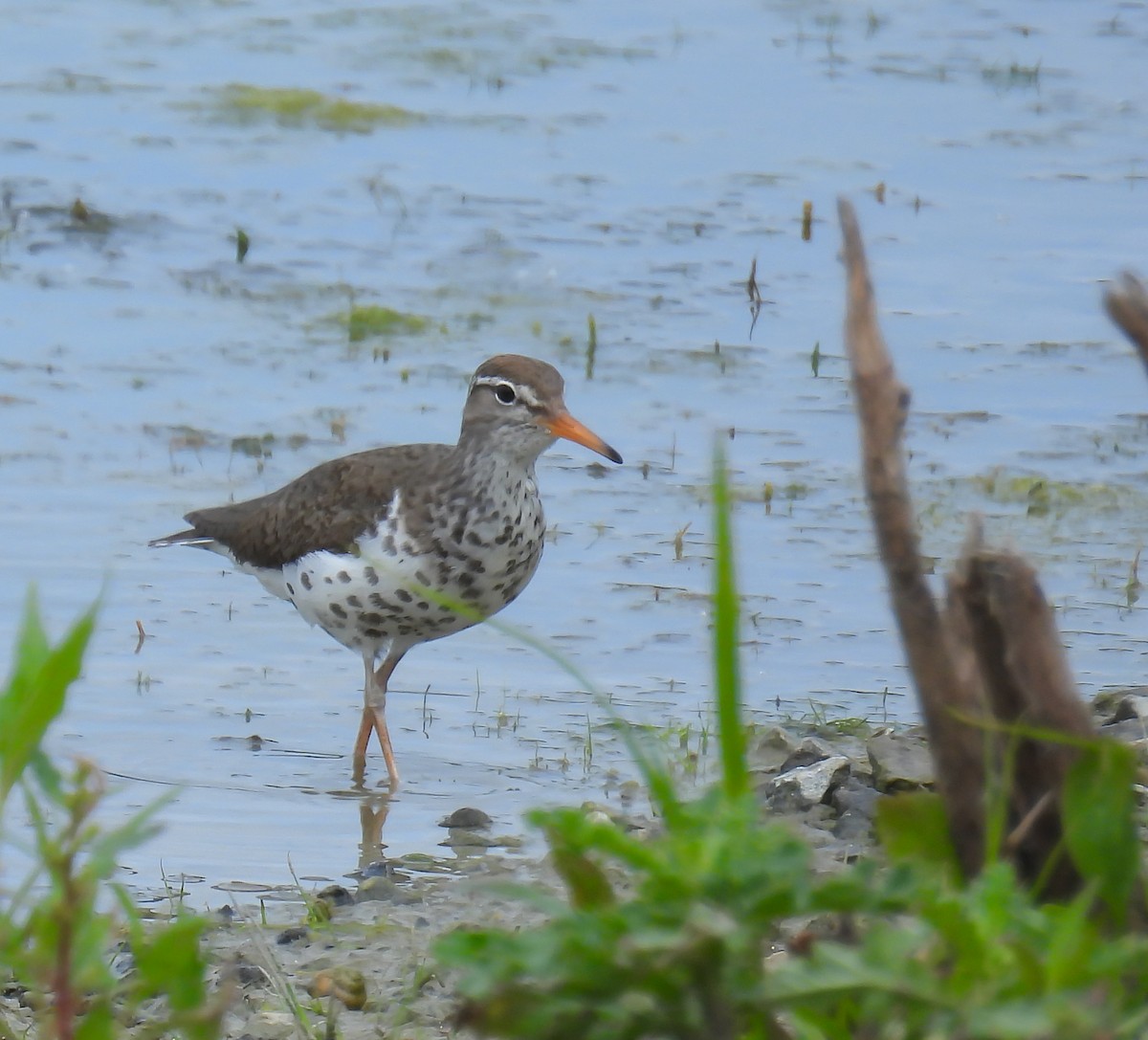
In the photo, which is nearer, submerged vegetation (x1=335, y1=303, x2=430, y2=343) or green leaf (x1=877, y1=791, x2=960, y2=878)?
green leaf (x1=877, y1=791, x2=960, y2=878)

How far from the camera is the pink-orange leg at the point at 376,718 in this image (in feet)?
22.7

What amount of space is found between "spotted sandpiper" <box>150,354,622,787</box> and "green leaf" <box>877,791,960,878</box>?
4260 millimetres

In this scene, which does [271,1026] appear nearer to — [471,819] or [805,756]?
[471,819]

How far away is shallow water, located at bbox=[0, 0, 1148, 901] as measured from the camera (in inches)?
292

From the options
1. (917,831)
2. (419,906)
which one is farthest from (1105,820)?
(419,906)

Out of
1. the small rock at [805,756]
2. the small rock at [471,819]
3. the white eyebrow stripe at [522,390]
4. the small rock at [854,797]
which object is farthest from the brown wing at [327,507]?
the small rock at [854,797]

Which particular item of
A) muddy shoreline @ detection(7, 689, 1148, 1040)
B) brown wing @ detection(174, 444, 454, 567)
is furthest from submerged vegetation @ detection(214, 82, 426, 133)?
muddy shoreline @ detection(7, 689, 1148, 1040)

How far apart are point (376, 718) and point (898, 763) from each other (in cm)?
199

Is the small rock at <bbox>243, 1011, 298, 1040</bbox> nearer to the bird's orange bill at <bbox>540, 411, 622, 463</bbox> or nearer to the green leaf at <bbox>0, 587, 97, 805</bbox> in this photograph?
the green leaf at <bbox>0, 587, 97, 805</bbox>

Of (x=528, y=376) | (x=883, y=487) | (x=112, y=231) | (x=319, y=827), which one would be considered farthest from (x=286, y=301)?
(x=883, y=487)

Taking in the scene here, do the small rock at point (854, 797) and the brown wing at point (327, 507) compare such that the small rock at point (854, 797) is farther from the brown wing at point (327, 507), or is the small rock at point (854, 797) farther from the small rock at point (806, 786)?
the brown wing at point (327, 507)

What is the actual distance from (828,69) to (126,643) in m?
10.7

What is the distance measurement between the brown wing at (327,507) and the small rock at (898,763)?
2037 millimetres

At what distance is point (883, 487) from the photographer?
2512mm
